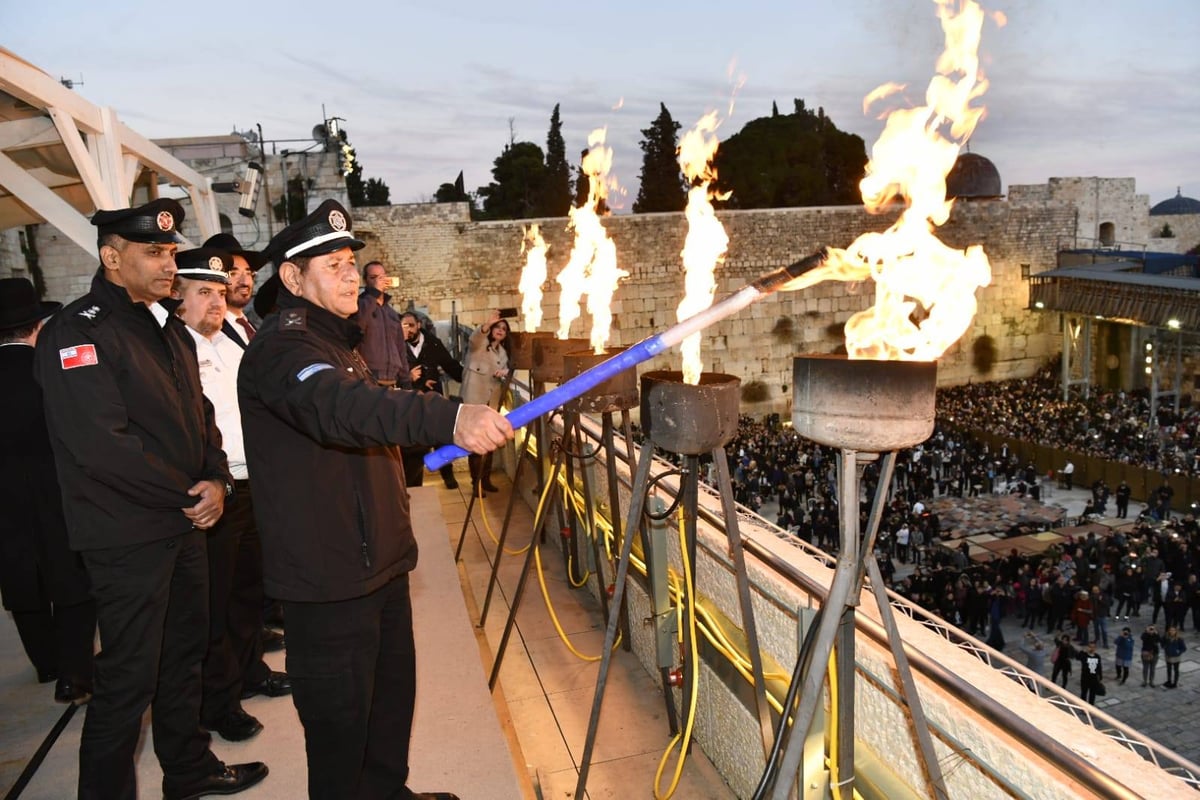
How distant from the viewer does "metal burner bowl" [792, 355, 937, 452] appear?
66.5 inches

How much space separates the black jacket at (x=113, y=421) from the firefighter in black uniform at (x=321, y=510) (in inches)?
18.7

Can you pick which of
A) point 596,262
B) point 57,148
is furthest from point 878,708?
point 57,148

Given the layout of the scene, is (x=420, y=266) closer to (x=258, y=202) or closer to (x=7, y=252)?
(x=258, y=202)

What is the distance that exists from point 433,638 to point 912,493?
49.1ft

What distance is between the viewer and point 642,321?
22359 mm

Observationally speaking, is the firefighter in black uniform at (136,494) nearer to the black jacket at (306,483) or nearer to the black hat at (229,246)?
the black jacket at (306,483)

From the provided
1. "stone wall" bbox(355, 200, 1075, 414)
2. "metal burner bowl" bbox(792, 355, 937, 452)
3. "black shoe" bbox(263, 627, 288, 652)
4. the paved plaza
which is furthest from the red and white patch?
"stone wall" bbox(355, 200, 1075, 414)

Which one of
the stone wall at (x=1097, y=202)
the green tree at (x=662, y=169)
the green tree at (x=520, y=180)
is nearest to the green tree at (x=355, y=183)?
the green tree at (x=520, y=180)

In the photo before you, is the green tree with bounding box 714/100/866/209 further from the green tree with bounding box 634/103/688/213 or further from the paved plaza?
the paved plaza

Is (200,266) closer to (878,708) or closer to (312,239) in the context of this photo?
(312,239)

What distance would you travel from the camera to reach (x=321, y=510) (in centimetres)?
208

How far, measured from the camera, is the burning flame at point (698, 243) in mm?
2746

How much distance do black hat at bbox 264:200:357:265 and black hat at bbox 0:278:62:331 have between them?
5.20 ft

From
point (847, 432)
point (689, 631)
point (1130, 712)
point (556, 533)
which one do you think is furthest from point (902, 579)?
point (847, 432)
